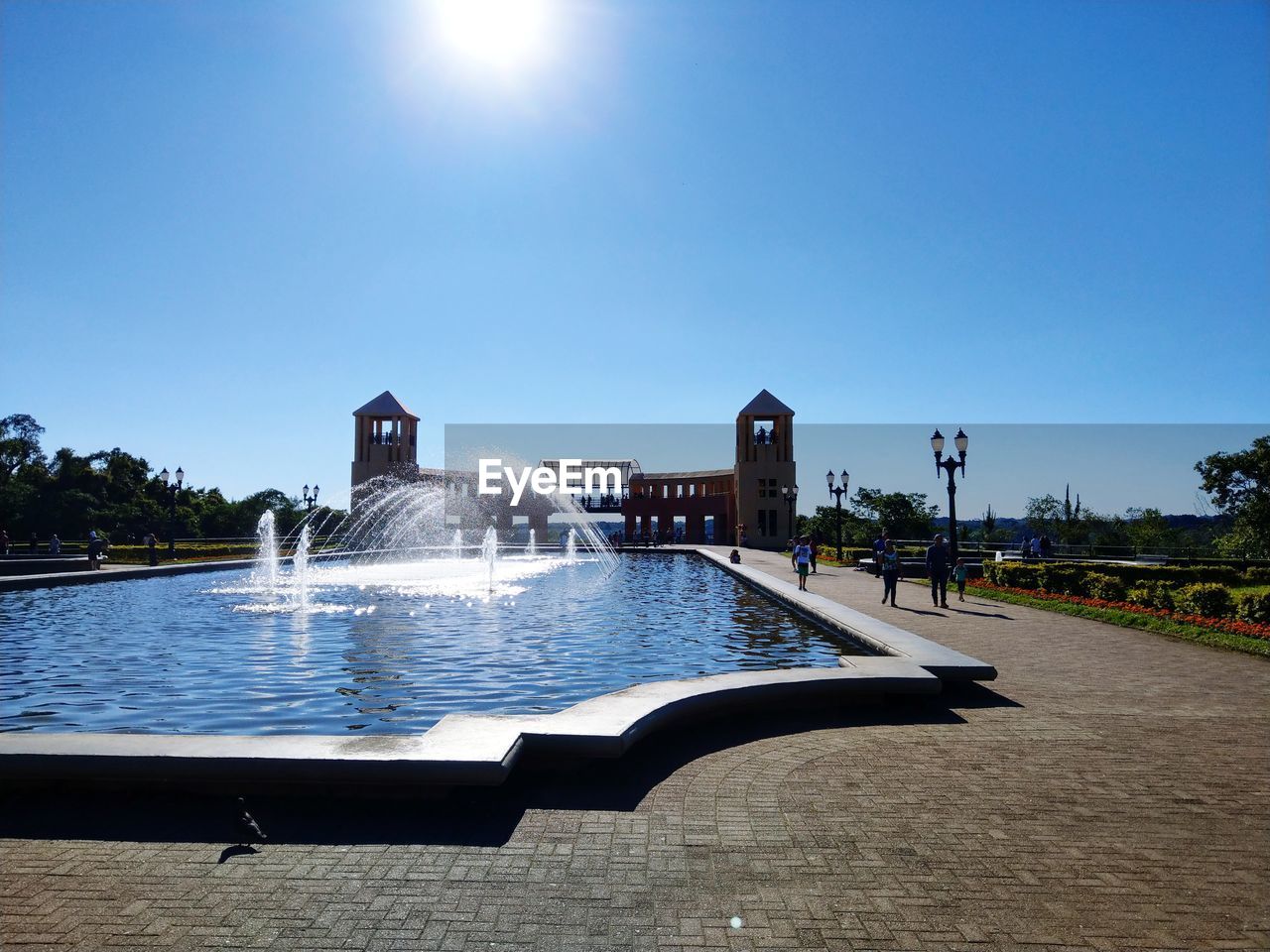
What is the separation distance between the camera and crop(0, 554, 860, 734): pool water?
7.48m

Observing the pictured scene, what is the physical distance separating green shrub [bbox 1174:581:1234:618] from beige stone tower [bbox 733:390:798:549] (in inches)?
1500

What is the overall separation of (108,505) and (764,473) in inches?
1800

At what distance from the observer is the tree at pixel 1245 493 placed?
37.4 metres

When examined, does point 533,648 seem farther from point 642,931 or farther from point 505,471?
point 505,471

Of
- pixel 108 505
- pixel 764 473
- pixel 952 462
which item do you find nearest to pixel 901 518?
pixel 764 473

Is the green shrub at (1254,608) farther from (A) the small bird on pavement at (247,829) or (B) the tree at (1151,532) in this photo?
(B) the tree at (1151,532)

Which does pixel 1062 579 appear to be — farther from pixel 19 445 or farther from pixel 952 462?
pixel 19 445

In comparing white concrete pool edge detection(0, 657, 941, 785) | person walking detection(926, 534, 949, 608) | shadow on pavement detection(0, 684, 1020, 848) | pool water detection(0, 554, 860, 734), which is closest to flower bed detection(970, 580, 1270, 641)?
person walking detection(926, 534, 949, 608)

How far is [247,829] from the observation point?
3.97 metres

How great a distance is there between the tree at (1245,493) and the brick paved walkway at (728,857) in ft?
132

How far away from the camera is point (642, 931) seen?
319 centimetres

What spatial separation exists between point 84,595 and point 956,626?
19983 millimetres

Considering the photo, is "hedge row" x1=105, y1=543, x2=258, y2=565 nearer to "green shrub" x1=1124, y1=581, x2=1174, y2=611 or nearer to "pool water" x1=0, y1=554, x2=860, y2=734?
"pool water" x1=0, y1=554, x2=860, y2=734

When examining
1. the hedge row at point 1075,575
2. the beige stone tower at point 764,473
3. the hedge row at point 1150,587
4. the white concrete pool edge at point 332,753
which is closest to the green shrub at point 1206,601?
the hedge row at point 1150,587
